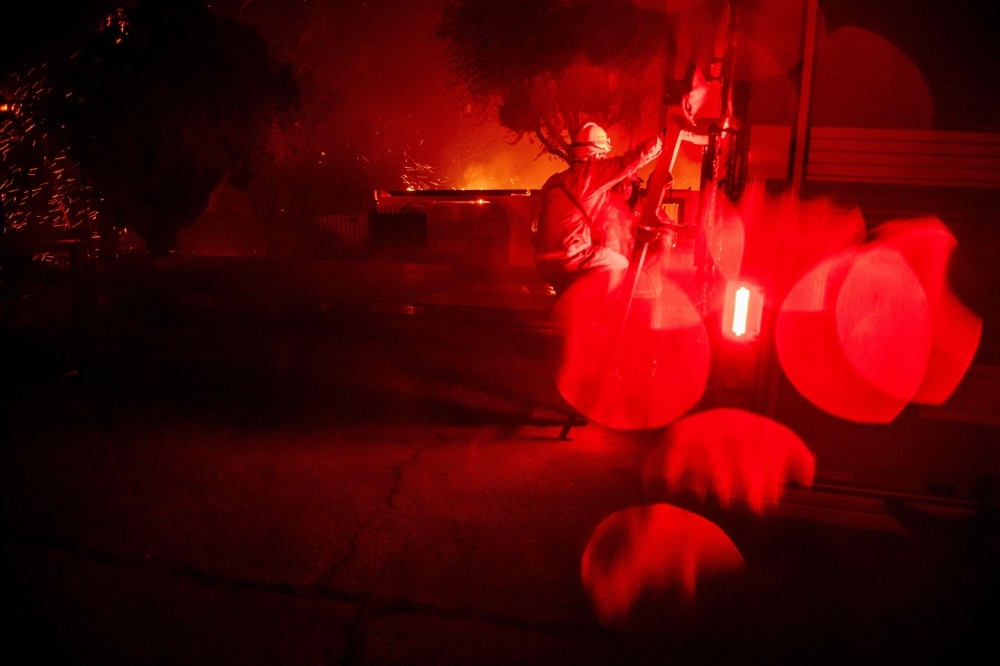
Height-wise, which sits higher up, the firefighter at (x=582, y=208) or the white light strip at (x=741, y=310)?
the firefighter at (x=582, y=208)

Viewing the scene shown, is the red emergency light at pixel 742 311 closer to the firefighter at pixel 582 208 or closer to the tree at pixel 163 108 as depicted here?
the firefighter at pixel 582 208

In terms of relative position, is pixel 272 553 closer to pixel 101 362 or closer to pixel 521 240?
pixel 101 362

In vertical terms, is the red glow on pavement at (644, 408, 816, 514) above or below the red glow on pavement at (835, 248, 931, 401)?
below

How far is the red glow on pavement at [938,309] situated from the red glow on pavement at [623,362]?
199 cm

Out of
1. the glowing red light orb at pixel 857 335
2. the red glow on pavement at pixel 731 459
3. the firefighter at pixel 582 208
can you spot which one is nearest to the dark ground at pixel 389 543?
the red glow on pavement at pixel 731 459

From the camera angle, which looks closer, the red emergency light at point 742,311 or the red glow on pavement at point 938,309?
the red glow on pavement at point 938,309

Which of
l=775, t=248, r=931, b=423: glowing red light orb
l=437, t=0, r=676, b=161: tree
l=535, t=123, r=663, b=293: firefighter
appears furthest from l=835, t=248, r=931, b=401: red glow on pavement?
l=437, t=0, r=676, b=161: tree

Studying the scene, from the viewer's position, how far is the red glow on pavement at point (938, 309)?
3518mm

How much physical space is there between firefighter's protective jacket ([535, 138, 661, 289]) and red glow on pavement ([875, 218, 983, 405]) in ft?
5.58

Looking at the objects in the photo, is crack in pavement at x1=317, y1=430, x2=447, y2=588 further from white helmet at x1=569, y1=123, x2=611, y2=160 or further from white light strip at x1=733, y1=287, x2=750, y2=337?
white helmet at x1=569, y1=123, x2=611, y2=160

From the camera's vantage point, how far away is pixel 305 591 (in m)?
3.04

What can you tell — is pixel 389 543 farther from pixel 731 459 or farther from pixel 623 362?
pixel 623 362

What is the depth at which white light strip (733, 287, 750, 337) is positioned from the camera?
367 cm

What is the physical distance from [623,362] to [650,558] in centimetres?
303
